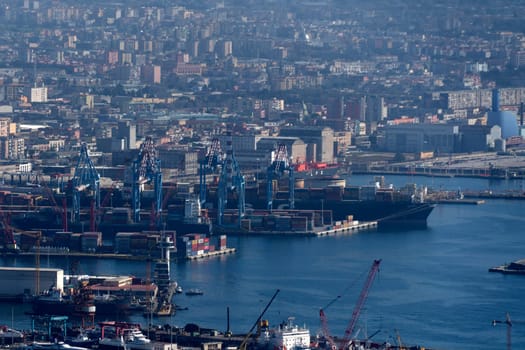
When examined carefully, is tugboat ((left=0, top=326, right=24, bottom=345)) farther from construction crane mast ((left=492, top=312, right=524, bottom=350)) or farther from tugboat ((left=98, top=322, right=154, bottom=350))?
construction crane mast ((left=492, top=312, right=524, bottom=350))

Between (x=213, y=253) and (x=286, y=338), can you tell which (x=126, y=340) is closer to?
(x=286, y=338)

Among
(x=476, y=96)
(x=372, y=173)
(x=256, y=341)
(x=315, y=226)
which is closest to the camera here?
(x=256, y=341)

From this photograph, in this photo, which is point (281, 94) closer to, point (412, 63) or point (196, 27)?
point (412, 63)

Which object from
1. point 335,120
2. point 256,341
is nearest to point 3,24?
point 335,120

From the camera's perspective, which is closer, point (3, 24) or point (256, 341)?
point (256, 341)

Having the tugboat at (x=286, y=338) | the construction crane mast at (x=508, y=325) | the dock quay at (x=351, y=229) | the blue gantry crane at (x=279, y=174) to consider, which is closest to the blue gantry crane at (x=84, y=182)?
the blue gantry crane at (x=279, y=174)

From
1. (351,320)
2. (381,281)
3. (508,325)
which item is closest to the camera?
(508,325)

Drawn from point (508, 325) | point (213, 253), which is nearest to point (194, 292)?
point (213, 253)
